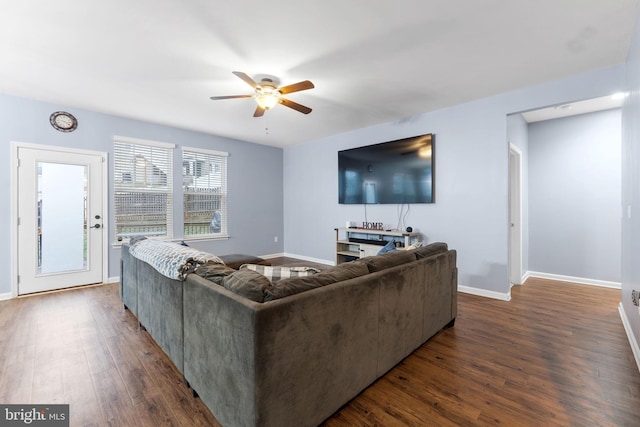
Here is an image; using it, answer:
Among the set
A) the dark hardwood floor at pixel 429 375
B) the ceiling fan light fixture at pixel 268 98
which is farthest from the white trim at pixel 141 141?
the ceiling fan light fixture at pixel 268 98

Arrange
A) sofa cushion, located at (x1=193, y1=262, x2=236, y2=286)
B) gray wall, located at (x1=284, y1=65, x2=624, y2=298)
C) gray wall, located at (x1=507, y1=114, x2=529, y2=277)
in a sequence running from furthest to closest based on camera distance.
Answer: gray wall, located at (x1=507, y1=114, x2=529, y2=277)
gray wall, located at (x1=284, y1=65, x2=624, y2=298)
sofa cushion, located at (x1=193, y1=262, x2=236, y2=286)

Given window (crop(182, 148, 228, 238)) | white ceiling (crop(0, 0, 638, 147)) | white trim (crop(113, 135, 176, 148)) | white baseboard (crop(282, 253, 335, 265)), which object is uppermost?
white ceiling (crop(0, 0, 638, 147))

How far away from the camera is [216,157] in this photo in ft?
17.8

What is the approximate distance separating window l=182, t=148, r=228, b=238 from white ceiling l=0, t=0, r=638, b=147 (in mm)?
1532

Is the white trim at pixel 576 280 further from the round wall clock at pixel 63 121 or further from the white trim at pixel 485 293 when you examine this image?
the round wall clock at pixel 63 121

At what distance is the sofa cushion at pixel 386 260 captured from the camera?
1.87 metres

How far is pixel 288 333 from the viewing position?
1265mm

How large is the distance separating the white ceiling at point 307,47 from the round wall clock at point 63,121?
0.19m

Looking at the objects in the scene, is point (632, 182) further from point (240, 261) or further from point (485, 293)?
point (240, 261)

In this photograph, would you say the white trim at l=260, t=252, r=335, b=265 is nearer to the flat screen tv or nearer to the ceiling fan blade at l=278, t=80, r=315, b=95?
the flat screen tv

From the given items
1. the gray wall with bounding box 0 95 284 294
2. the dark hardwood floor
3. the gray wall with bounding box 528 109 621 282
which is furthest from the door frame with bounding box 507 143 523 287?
the gray wall with bounding box 0 95 284 294

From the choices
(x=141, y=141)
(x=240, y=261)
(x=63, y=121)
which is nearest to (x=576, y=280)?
(x=240, y=261)

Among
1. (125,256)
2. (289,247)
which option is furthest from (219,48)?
(289,247)

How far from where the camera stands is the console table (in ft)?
14.0
